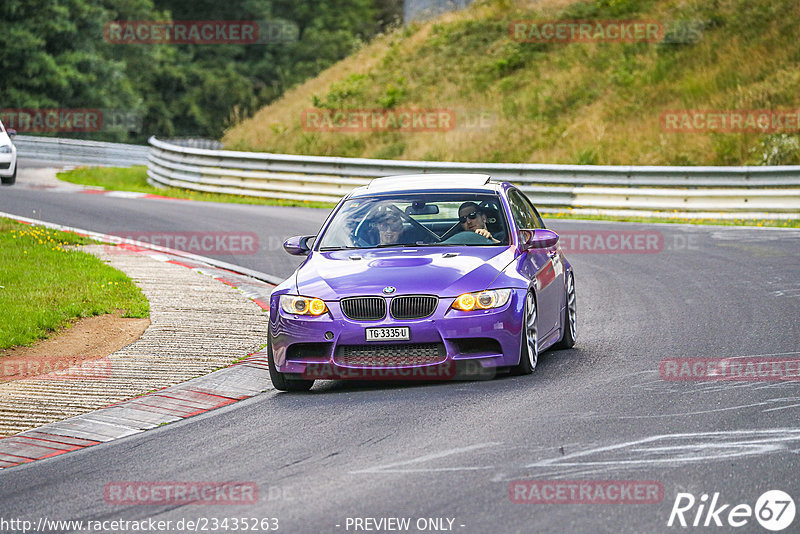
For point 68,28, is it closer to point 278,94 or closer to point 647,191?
point 278,94

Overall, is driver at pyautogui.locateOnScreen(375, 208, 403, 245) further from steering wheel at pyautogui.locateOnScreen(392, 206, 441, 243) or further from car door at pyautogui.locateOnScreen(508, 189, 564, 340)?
car door at pyautogui.locateOnScreen(508, 189, 564, 340)

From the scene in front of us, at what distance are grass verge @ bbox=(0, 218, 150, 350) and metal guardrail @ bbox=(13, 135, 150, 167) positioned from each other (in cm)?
2591

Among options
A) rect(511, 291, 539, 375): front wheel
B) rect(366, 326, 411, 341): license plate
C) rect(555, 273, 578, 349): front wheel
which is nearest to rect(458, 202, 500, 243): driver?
rect(511, 291, 539, 375): front wheel

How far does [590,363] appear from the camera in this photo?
984 cm

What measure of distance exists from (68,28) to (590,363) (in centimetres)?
4581

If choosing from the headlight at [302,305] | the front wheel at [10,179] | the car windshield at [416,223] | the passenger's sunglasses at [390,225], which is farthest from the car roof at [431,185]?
the front wheel at [10,179]

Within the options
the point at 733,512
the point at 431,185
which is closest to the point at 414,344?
the point at 431,185

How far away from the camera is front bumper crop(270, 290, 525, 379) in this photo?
8.80 metres

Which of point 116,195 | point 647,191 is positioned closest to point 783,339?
point 647,191

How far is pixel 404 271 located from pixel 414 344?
623 mm

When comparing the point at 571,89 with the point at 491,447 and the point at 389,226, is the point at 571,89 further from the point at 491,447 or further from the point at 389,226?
the point at 491,447

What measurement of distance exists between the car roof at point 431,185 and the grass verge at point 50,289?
3.23 m

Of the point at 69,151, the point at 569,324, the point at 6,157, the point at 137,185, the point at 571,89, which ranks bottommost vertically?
the point at 569,324

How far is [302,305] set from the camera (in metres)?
9.10
